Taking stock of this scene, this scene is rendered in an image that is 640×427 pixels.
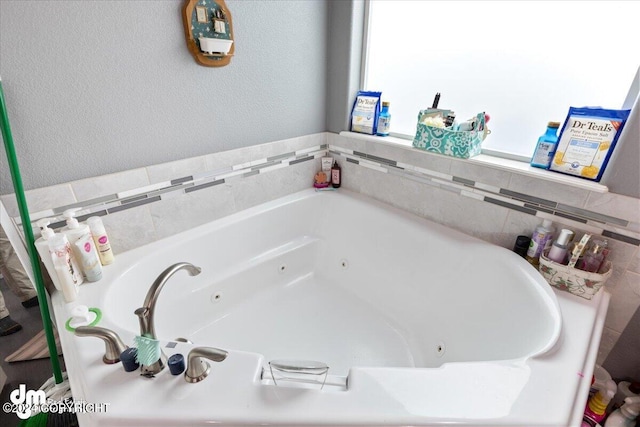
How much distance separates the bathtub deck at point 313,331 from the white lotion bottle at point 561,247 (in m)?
→ 0.68

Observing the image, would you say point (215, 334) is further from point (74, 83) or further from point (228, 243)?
point (74, 83)

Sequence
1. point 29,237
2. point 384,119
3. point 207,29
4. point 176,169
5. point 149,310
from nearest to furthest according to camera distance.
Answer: point 149,310 < point 29,237 < point 207,29 < point 176,169 < point 384,119

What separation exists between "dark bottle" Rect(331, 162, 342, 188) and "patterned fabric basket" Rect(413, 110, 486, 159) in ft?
1.78

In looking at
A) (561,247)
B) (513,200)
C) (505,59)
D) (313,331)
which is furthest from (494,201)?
(313,331)

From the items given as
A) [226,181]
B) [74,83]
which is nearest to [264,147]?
[226,181]

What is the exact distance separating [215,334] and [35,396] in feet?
2.07

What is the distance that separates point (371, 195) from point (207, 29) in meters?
1.09

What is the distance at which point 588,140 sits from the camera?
0.99 m

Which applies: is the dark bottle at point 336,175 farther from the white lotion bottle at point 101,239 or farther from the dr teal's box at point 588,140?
the white lotion bottle at point 101,239

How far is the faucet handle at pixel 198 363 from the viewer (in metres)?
0.66

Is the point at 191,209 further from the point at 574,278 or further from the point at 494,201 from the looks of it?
the point at 574,278

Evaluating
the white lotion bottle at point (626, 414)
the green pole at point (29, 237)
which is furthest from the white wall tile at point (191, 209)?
the white lotion bottle at point (626, 414)

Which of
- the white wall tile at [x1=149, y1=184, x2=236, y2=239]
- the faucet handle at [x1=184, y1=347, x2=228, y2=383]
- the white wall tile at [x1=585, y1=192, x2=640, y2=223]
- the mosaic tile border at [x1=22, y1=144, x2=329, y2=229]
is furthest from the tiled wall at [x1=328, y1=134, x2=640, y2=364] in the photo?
the faucet handle at [x1=184, y1=347, x2=228, y2=383]

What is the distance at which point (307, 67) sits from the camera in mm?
1578
